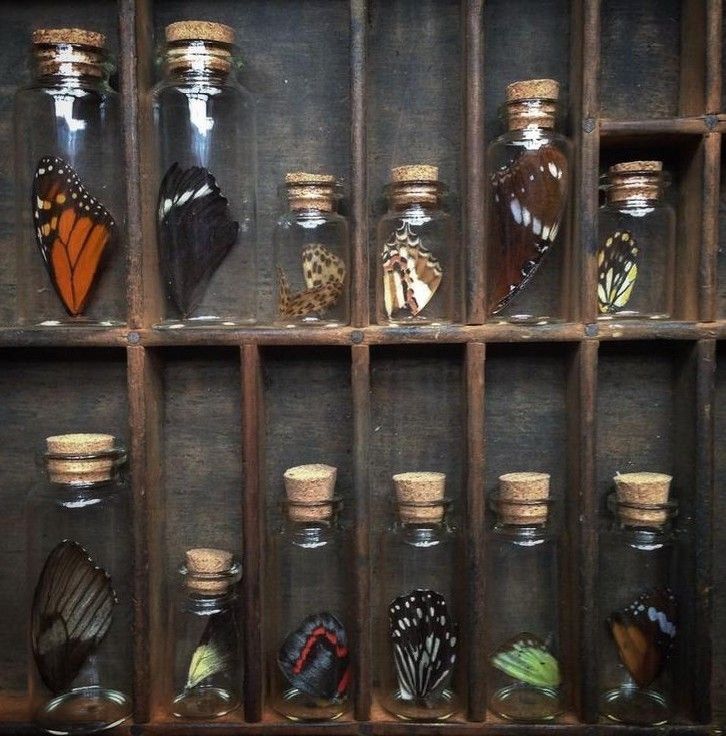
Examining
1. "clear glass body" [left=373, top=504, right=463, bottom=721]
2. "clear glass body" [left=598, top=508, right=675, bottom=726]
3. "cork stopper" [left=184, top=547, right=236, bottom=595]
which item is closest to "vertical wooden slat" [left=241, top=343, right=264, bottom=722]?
"cork stopper" [left=184, top=547, right=236, bottom=595]

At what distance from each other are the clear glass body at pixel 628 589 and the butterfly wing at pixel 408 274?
34cm

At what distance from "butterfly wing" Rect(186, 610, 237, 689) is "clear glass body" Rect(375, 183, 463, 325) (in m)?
0.38

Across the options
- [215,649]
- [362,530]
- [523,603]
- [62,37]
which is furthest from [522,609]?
[62,37]

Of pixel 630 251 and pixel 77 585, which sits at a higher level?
pixel 630 251

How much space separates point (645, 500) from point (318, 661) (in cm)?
40

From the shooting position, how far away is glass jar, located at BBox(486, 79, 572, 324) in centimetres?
87

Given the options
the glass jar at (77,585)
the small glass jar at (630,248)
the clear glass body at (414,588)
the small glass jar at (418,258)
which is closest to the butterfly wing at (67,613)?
the glass jar at (77,585)

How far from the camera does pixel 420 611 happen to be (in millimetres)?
901

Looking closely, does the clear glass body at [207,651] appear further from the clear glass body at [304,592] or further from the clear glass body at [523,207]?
the clear glass body at [523,207]

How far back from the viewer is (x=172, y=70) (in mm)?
877

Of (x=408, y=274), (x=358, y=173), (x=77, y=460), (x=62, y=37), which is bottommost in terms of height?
(x=77, y=460)

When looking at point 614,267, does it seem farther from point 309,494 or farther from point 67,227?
point 67,227

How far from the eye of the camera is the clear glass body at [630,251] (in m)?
0.91

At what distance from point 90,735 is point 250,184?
2.06ft
